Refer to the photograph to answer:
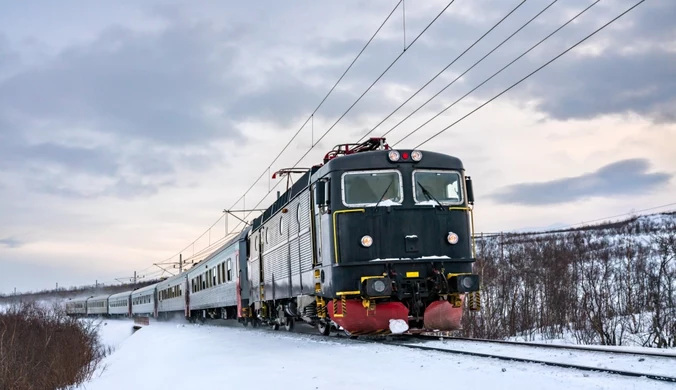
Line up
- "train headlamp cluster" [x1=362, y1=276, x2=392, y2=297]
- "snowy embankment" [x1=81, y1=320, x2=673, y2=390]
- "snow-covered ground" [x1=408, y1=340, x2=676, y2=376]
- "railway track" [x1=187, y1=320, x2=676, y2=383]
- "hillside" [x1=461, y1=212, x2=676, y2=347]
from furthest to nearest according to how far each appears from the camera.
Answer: "hillside" [x1=461, y1=212, x2=676, y2=347] < "train headlamp cluster" [x1=362, y1=276, x2=392, y2=297] < "snow-covered ground" [x1=408, y1=340, x2=676, y2=376] < "snowy embankment" [x1=81, y1=320, x2=673, y2=390] < "railway track" [x1=187, y1=320, x2=676, y2=383]

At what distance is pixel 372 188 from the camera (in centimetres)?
1295

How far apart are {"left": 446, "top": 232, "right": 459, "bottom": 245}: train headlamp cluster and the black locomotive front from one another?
20 millimetres

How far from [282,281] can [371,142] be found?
4584 millimetres

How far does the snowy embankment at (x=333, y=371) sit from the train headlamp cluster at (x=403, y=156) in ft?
12.0

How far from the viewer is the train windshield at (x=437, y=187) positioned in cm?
1299

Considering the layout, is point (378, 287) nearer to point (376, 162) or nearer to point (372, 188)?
point (372, 188)

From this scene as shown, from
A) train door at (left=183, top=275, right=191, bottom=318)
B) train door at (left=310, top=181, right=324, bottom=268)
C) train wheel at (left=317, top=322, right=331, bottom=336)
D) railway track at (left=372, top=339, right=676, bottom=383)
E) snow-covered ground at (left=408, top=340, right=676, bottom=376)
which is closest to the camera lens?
railway track at (left=372, top=339, right=676, bottom=383)

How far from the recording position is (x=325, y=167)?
13125 millimetres

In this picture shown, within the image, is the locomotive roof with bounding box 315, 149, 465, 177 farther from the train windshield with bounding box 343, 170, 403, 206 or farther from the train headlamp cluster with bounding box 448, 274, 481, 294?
the train headlamp cluster with bounding box 448, 274, 481, 294

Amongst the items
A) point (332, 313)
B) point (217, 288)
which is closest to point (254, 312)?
point (217, 288)

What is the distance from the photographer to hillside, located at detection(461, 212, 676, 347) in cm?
1507

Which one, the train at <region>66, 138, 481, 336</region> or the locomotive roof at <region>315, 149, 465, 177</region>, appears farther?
the locomotive roof at <region>315, 149, 465, 177</region>

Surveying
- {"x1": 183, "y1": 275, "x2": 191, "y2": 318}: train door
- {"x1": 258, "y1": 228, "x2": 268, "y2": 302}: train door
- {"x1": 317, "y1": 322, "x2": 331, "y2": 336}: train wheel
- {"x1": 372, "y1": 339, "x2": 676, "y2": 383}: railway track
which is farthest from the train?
{"x1": 183, "y1": 275, "x2": 191, "y2": 318}: train door

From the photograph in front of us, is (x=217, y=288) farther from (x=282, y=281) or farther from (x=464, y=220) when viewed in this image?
(x=464, y=220)
